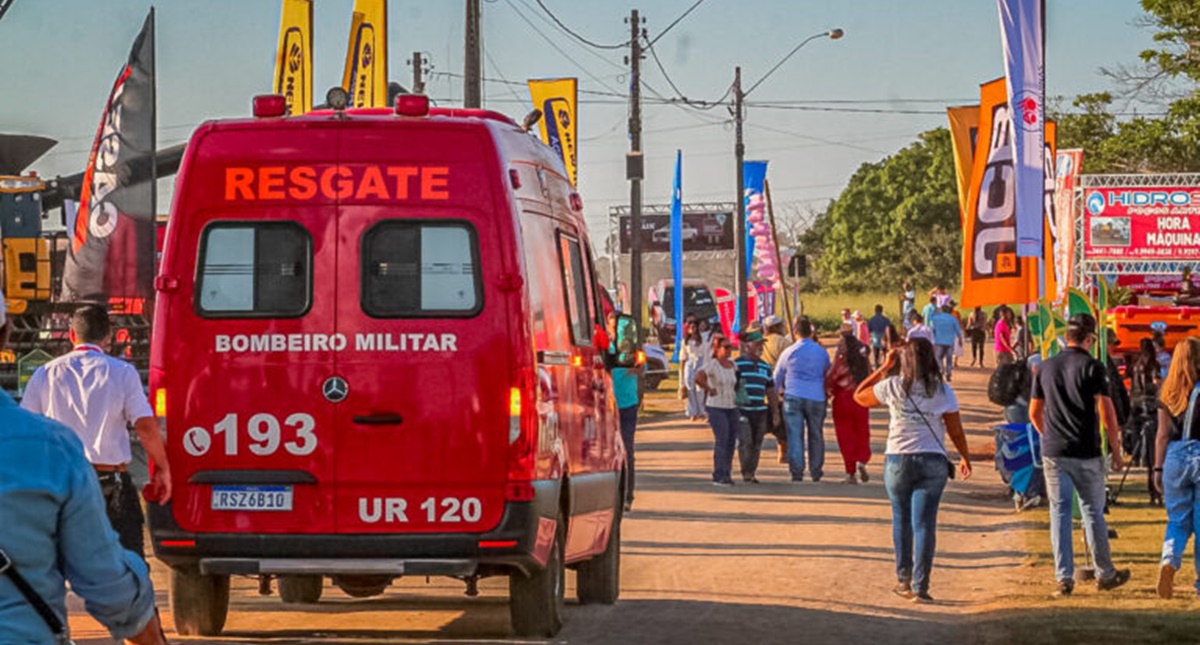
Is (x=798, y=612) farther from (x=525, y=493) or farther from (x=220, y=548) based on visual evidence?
(x=220, y=548)

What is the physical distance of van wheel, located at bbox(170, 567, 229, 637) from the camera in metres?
10.7

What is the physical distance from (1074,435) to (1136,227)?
39680 millimetres

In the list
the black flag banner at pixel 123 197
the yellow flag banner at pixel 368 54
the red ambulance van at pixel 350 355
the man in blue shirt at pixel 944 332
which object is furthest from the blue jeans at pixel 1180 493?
the man in blue shirt at pixel 944 332

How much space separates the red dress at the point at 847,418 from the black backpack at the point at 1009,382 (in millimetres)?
5816

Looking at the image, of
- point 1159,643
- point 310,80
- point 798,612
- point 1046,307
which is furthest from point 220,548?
point 310,80

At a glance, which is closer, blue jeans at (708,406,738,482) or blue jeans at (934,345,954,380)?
blue jeans at (708,406,738,482)

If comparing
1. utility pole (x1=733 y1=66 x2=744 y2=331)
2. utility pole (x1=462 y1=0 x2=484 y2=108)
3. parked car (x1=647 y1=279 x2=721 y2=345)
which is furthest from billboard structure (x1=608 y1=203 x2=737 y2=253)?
utility pole (x1=462 y1=0 x2=484 y2=108)

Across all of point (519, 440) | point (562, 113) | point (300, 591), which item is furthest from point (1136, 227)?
point (519, 440)

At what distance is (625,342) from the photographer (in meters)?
12.8

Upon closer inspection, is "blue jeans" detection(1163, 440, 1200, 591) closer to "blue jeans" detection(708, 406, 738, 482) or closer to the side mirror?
the side mirror

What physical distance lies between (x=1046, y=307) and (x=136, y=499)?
9.49m

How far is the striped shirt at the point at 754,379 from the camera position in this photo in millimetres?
22694

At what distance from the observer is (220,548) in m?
10.1

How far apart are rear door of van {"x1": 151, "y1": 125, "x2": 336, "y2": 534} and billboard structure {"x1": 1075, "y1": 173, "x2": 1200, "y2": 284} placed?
42.6 meters
